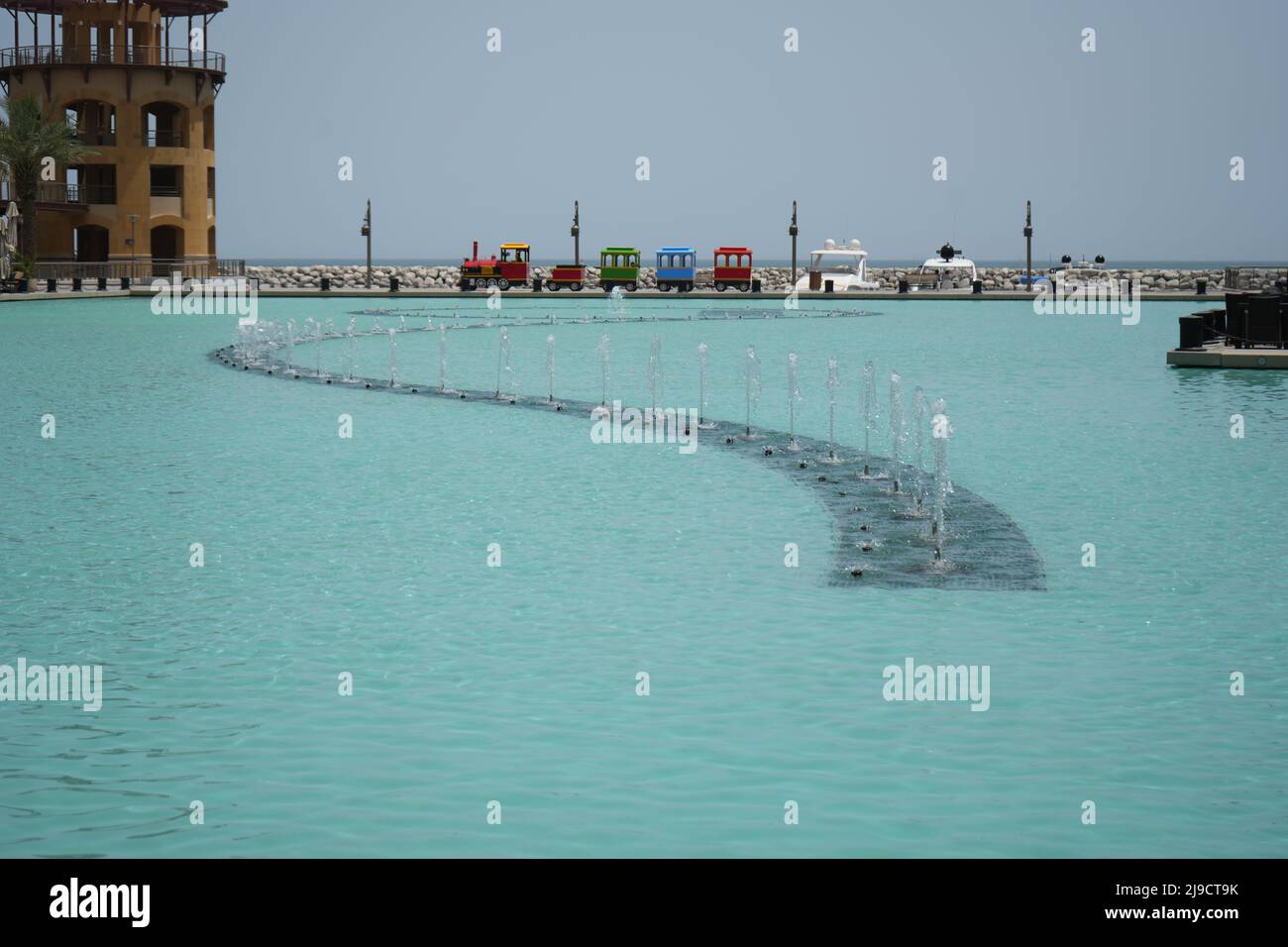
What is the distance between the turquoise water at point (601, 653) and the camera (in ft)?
21.5

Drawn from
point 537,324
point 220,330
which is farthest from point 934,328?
point 220,330

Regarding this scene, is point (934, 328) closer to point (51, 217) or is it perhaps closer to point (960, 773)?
point (960, 773)

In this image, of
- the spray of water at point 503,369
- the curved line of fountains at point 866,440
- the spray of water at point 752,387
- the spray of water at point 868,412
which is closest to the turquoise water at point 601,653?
the curved line of fountains at point 866,440

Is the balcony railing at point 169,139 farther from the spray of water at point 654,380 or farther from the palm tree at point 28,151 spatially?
the spray of water at point 654,380

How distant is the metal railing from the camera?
64000 millimetres

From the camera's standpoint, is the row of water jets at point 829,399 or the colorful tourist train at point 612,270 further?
the colorful tourist train at point 612,270

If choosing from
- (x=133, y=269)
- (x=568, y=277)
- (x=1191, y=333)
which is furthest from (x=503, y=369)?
(x=133, y=269)

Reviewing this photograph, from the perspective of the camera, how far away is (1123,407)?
76.1 ft

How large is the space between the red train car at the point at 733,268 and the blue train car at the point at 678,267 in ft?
6.01

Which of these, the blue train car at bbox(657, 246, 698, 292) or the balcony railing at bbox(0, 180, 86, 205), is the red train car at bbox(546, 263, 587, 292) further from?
the balcony railing at bbox(0, 180, 86, 205)

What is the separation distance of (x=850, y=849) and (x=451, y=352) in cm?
2917

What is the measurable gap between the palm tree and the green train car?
2347cm

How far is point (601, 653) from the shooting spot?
9.16 m

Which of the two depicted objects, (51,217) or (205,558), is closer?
(205,558)
